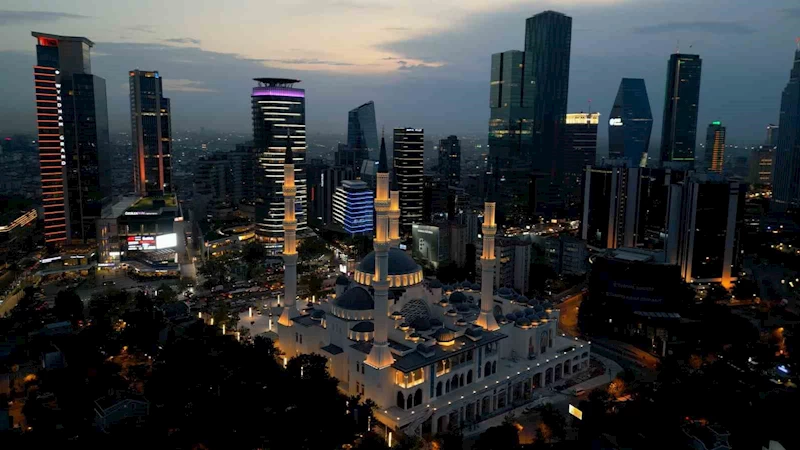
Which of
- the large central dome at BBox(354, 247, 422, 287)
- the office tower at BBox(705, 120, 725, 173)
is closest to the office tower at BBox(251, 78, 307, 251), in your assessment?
the large central dome at BBox(354, 247, 422, 287)

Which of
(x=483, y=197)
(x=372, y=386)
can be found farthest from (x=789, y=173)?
(x=372, y=386)

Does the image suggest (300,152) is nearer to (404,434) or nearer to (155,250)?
(155,250)

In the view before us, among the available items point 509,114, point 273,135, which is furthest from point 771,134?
point 273,135

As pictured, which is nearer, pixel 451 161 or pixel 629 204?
pixel 629 204

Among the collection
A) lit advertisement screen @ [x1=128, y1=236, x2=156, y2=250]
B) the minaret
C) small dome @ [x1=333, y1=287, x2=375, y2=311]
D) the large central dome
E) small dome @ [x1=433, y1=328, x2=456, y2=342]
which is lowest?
lit advertisement screen @ [x1=128, y1=236, x2=156, y2=250]

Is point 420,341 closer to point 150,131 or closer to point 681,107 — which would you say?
point 150,131

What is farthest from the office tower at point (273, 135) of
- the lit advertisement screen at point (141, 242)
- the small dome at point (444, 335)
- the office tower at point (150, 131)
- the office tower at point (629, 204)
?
the small dome at point (444, 335)

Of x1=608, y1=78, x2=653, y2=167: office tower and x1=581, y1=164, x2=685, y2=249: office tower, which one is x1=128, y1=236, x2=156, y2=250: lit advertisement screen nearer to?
x1=581, y1=164, x2=685, y2=249: office tower
